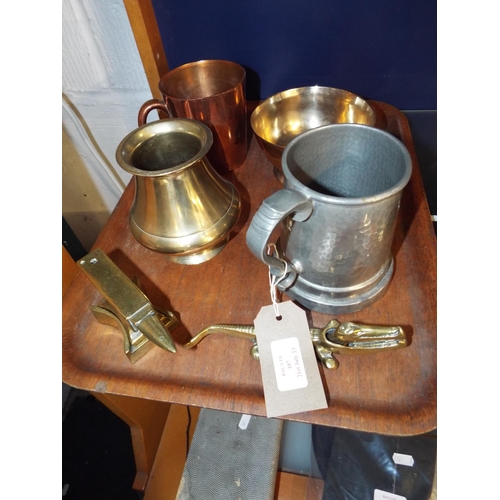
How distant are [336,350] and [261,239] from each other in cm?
15

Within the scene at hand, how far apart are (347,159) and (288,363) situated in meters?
0.24

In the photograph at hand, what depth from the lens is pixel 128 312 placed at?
424 mm

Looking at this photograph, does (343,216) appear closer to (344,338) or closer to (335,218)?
(335,218)

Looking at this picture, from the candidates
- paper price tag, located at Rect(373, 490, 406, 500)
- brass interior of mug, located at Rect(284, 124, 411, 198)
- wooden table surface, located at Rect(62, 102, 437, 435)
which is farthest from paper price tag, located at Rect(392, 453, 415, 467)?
brass interior of mug, located at Rect(284, 124, 411, 198)

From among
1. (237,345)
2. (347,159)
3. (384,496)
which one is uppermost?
(347,159)

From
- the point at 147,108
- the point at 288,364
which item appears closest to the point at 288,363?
the point at 288,364

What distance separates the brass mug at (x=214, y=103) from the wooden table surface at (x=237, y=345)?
4.1 inches

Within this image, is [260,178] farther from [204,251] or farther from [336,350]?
[336,350]

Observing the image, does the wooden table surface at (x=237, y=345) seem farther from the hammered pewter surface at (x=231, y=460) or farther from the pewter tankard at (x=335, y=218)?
the hammered pewter surface at (x=231, y=460)

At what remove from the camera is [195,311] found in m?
0.49

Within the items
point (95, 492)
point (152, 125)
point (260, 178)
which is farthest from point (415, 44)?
point (95, 492)

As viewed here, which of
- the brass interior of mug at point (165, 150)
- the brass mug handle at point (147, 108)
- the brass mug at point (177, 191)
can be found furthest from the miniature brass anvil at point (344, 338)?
the brass mug handle at point (147, 108)

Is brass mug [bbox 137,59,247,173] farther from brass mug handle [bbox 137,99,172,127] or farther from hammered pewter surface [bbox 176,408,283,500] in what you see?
hammered pewter surface [bbox 176,408,283,500]

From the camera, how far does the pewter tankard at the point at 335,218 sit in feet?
1.20
